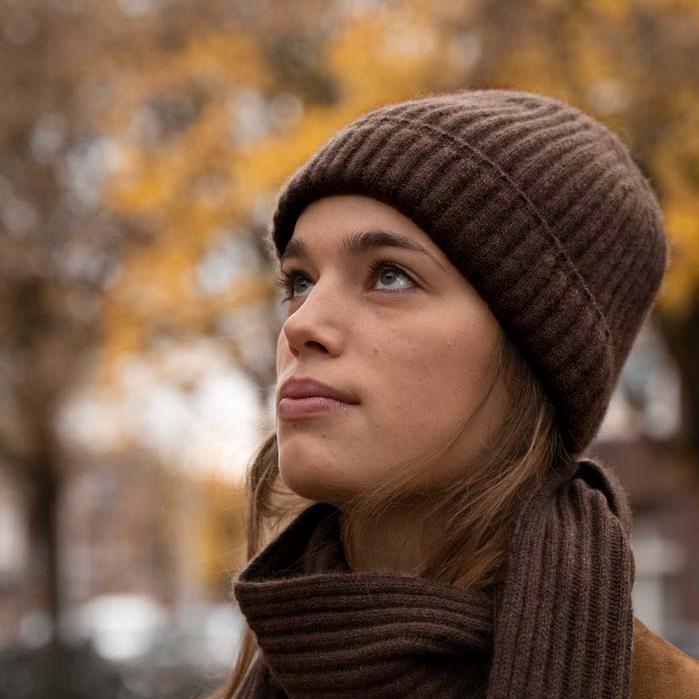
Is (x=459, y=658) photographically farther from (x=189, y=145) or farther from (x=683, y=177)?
(x=189, y=145)

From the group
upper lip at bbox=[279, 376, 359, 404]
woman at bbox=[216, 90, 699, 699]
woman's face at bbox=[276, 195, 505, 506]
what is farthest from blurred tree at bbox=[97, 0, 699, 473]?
upper lip at bbox=[279, 376, 359, 404]

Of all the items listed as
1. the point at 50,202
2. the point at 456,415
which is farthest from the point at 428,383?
the point at 50,202

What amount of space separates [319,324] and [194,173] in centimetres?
891

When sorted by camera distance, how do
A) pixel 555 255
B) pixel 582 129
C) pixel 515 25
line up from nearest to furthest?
1. pixel 555 255
2. pixel 582 129
3. pixel 515 25

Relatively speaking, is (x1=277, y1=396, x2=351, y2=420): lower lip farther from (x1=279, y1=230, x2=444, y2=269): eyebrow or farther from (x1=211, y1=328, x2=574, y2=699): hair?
(x1=279, y1=230, x2=444, y2=269): eyebrow

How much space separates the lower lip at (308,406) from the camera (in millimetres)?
2184

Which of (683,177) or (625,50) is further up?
(625,50)

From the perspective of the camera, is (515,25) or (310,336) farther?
(515,25)

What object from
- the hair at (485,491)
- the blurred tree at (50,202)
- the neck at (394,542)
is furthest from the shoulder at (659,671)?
the blurred tree at (50,202)

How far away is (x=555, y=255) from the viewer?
7.54 ft

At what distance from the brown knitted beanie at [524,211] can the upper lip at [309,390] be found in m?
0.33

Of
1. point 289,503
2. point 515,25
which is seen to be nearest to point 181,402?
point 515,25

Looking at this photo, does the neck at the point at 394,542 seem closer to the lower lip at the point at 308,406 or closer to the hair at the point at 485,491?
the hair at the point at 485,491

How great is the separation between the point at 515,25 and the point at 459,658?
7055mm
